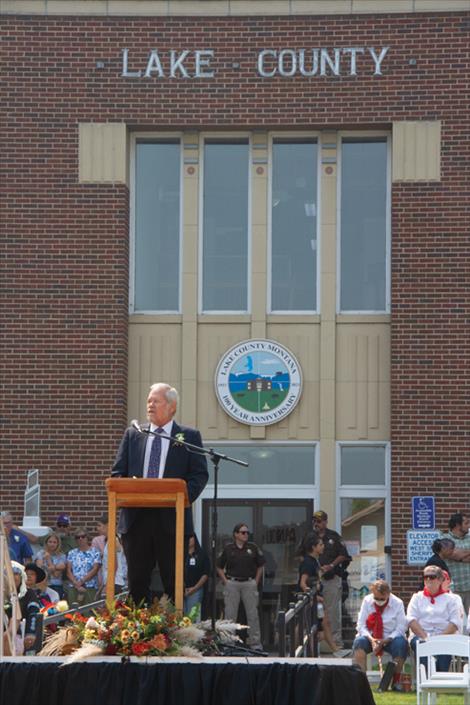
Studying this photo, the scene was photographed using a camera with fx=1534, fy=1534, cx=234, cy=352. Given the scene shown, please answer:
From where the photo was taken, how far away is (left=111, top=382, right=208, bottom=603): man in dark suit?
Result: 1059cm

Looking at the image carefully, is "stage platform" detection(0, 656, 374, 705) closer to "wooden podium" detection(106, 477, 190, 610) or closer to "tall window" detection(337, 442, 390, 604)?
"wooden podium" detection(106, 477, 190, 610)

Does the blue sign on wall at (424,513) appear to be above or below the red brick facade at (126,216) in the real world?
below

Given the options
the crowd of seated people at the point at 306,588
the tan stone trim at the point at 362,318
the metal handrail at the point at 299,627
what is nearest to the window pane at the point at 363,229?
the tan stone trim at the point at 362,318

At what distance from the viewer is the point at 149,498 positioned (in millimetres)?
10125

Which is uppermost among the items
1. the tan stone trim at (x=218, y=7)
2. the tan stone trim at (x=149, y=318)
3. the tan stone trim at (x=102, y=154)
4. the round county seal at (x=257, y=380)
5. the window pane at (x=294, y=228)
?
the tan stone trim at (x=218, y=7)

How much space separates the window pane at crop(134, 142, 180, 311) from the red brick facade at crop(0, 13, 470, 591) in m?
0.51

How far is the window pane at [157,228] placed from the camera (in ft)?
72.5

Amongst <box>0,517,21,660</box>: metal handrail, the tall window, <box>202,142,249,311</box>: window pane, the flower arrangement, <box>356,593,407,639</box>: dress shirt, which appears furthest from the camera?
<box>202,142,249,311</box>: window pane

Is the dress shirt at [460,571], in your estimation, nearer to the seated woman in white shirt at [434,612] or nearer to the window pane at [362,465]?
the seated woman in white shirt at [434,612]

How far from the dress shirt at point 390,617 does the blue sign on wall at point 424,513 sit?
4.37 metres

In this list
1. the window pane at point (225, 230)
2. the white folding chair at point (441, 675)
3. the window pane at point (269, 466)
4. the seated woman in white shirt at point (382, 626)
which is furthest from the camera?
the window pane at point (225, 230)

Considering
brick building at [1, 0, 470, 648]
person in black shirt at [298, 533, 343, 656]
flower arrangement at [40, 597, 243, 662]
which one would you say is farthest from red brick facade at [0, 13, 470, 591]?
flower arrangement at [40, 597, 243, 662]

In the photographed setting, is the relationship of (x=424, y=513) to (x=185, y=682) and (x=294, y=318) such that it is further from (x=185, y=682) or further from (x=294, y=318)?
(x=185, y=682)

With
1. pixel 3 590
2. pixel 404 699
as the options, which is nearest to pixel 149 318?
pixel 404 699
